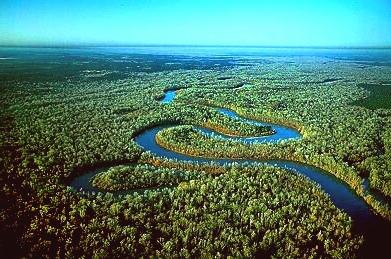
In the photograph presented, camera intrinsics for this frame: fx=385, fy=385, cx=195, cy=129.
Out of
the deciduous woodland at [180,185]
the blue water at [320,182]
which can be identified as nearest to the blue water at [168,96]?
the deciduous woodland at [180,185]

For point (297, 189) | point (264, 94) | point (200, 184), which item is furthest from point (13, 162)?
point (264, 94)

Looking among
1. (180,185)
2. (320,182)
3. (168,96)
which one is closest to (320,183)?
(320,182)

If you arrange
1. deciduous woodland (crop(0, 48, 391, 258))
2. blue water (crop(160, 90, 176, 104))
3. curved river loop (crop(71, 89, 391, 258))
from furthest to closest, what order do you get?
1. blue water (crop(160, 90, 176, 104))
2. curved river loop (crop(71, 89, 391, 258))
3. deciduous woodland (crop(0, 48, 391, 258))

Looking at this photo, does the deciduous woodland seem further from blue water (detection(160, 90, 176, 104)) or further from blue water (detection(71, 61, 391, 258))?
blue water (detection(160, 90, 176, 104))

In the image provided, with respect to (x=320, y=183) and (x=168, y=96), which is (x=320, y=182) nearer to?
(x=320, y=183)

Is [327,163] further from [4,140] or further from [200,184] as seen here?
[4,140]

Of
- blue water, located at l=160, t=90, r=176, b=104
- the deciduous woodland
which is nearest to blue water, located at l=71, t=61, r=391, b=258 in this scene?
the deciduous woodland
